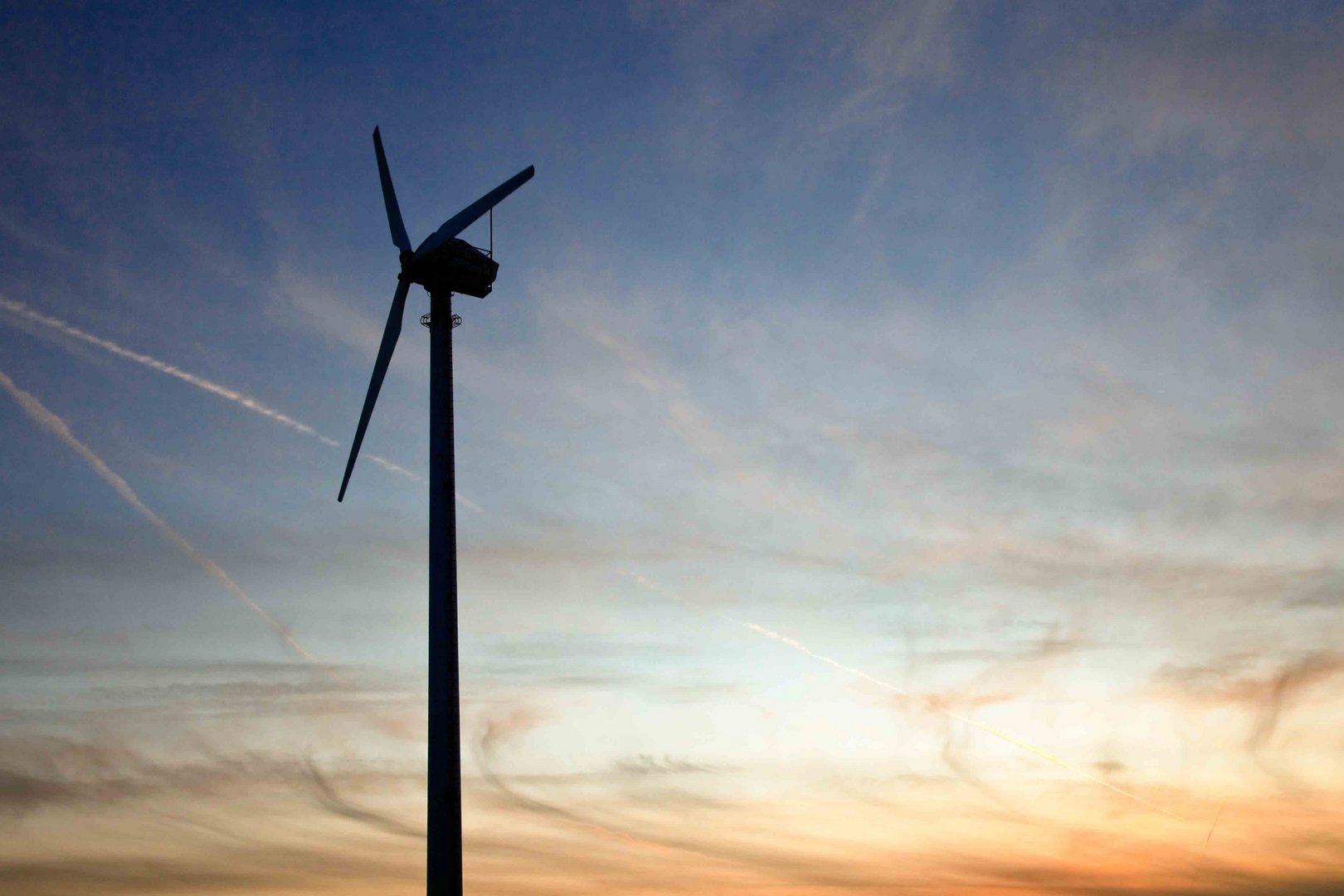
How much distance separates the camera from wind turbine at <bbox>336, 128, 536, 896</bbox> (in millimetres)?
108125

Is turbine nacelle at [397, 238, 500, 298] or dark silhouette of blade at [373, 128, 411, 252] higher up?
dark silhouette of blade at [373, 128, 411, 252]

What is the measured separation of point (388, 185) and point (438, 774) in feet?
242

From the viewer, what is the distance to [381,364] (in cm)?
12925

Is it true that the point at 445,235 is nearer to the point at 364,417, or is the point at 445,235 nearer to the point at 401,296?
the point at 401,296

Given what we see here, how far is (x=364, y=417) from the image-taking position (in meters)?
127

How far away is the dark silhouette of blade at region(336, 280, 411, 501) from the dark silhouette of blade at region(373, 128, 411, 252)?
242 inches

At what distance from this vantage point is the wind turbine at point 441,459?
108 meters

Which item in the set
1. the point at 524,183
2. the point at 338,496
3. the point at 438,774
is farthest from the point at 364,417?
the point at 438,774

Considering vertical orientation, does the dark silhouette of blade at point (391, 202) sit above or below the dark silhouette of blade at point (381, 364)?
above

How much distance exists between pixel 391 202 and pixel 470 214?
13.5 m

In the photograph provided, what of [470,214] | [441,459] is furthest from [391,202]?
[441,459]

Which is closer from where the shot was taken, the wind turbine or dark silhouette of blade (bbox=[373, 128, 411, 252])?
the wind turbine

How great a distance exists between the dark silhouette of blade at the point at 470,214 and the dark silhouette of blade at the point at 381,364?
5918 mm

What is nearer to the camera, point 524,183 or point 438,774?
point 438,774
